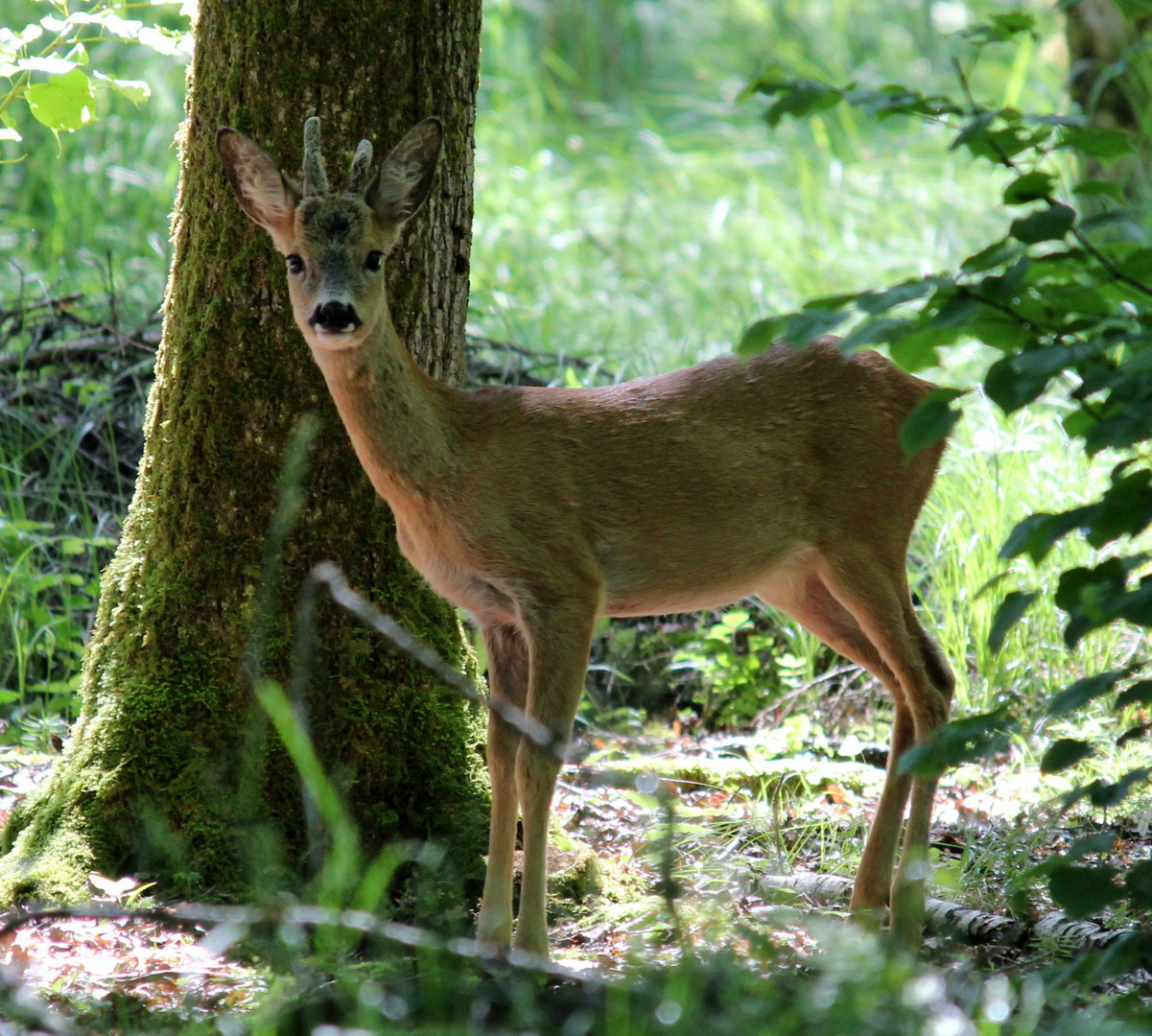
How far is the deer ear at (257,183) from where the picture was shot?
145 inches

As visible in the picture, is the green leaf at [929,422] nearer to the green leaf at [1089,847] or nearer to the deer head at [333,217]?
the green leaf at [1089,847]

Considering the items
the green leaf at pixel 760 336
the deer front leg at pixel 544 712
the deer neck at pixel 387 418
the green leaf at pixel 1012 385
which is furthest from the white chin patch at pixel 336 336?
the green leaf at pixel 1012 385

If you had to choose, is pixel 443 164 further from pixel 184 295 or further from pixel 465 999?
pixel 465 999

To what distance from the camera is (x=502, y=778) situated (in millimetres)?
3998

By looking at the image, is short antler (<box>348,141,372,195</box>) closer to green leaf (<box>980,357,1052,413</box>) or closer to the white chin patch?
the white chin patch

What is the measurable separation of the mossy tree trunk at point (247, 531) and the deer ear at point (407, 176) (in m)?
0.37

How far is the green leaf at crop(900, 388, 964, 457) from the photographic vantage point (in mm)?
2719

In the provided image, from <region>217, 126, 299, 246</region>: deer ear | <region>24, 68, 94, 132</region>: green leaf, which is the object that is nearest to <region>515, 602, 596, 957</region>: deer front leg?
<region>217, 126, 299, 246</region>: deer ear

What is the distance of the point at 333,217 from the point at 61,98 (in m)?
1.24

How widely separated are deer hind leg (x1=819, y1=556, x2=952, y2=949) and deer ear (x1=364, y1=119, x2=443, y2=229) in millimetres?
1694

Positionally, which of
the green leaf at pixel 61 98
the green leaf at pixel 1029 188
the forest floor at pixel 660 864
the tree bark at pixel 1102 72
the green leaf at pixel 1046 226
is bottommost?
the forest floor at pixel 660 864

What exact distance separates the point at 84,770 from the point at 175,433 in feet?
3.42

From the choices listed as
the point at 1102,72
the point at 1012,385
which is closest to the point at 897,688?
the point at 1012,385

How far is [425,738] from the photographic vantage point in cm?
434
